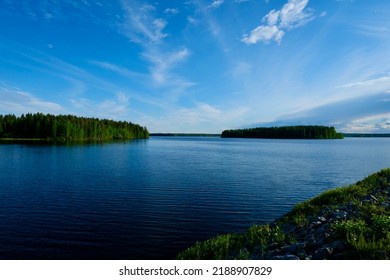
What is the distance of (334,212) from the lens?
16.5 meters

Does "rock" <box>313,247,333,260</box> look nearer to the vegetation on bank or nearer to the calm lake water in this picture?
the vegetation on bank

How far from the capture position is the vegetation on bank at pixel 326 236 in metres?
10.6

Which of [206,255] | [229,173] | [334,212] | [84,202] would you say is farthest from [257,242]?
[229,173]

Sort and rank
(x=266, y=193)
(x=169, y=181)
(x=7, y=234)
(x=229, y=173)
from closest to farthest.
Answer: (x=7, y=234)
(x=266, y=193)
(x=169, y=181)
(x=229, y=173)

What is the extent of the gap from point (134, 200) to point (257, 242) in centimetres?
1849

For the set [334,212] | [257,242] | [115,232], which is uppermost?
[334,212]

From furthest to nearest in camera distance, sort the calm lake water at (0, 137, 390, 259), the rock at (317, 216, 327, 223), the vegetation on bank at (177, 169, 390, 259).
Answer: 1. the calm lake water at (0, 137, 390, 259)
2. the rock at (317, 216, 327, 223)
3. the vegetation on bank at (177, 169, 390, 259)

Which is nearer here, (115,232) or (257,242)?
(257,242)

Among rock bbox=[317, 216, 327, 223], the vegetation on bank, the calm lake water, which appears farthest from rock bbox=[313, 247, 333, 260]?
the calm lake water

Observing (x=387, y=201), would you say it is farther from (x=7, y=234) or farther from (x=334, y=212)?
(x=7, y=234)

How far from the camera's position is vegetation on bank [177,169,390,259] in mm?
10646

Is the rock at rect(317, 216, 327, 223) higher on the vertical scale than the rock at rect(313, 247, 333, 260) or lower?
higher

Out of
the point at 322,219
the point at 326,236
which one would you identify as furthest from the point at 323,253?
the point at 322,219

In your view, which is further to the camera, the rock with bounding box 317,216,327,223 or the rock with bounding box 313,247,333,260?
the rock with bounding box 317,216,327,223
